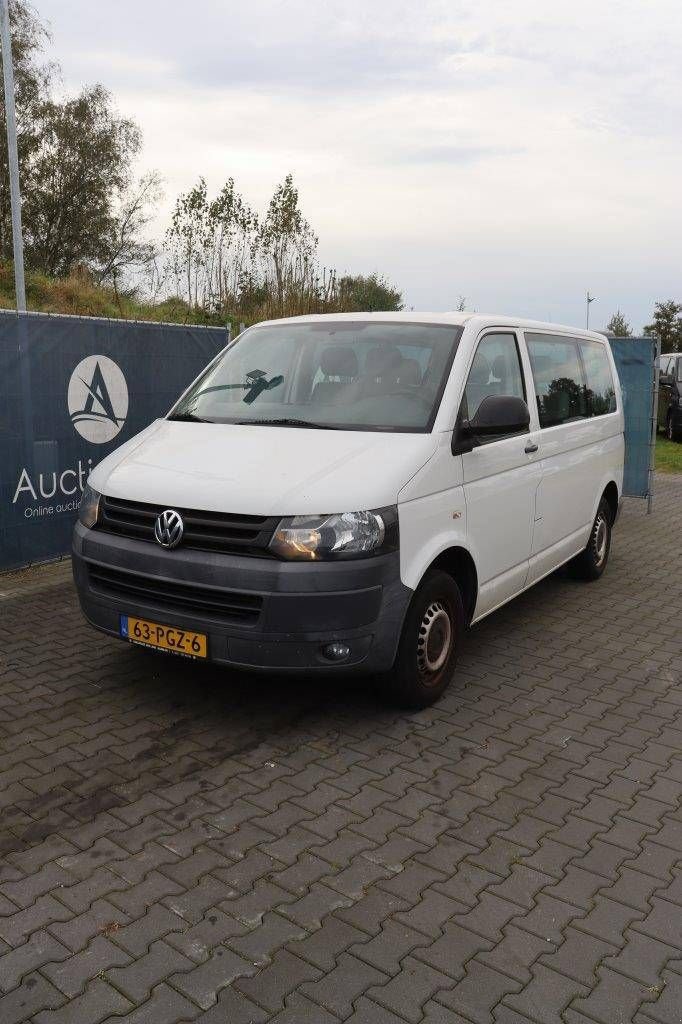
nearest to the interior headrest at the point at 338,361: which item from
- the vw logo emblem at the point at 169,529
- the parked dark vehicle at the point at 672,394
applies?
the vw logo emblem at the point at 169,529

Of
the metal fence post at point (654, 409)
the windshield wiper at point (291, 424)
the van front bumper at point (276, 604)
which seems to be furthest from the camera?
the metal fence post at point (654, 409)

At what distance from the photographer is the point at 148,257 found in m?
Answer: 31.4

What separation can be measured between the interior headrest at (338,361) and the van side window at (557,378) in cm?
140

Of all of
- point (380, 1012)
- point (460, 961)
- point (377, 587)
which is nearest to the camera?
point (380, 1012)

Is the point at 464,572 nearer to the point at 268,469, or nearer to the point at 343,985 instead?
the point at 268,469

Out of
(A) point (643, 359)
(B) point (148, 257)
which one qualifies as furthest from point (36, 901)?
(B) point (148, 257)

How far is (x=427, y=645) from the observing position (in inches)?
173

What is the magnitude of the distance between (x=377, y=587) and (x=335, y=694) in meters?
0.99

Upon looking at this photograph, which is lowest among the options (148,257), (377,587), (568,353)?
(377,587)

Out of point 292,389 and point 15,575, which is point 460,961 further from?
point 15,575

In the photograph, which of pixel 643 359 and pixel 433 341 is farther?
pixel 643 359

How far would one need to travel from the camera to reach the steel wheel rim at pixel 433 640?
437cm

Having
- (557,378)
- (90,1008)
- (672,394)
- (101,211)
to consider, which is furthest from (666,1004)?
(101,211)

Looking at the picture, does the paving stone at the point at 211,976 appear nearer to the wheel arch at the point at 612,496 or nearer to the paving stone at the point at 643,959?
the paving stone at the point at 643,959
